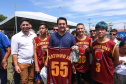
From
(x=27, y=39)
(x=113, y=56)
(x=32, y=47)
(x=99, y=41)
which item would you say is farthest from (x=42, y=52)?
(x=113, y=56)

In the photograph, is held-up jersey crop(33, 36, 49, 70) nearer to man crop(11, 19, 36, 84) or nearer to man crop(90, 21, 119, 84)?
man crop(11, 19, 36, 84)

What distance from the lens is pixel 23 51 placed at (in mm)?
2664

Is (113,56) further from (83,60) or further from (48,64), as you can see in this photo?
(48,64)

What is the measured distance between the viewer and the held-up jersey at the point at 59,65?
7.85ft

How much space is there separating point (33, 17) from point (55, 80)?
9118mm

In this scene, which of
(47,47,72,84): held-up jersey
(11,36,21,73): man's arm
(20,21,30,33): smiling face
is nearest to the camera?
(47,47,72,84): held-up jersey

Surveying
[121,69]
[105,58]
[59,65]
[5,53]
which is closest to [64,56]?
[59,65]

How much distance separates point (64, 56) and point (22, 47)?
1198mm

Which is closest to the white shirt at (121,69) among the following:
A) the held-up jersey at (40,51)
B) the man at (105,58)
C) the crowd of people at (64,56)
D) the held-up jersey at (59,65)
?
the crowd of people at (64,56)

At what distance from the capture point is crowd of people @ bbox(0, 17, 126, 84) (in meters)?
2.26

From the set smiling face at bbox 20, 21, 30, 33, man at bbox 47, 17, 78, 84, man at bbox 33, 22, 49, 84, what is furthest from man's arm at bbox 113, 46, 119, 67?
smiling face at bbox 20, 21, 30, 33

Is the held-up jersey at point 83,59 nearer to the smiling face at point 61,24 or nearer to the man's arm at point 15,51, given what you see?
the smiling face at point 61,24

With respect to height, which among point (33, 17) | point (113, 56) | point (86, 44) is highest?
point (33, 17)

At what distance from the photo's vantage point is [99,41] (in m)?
2.36
